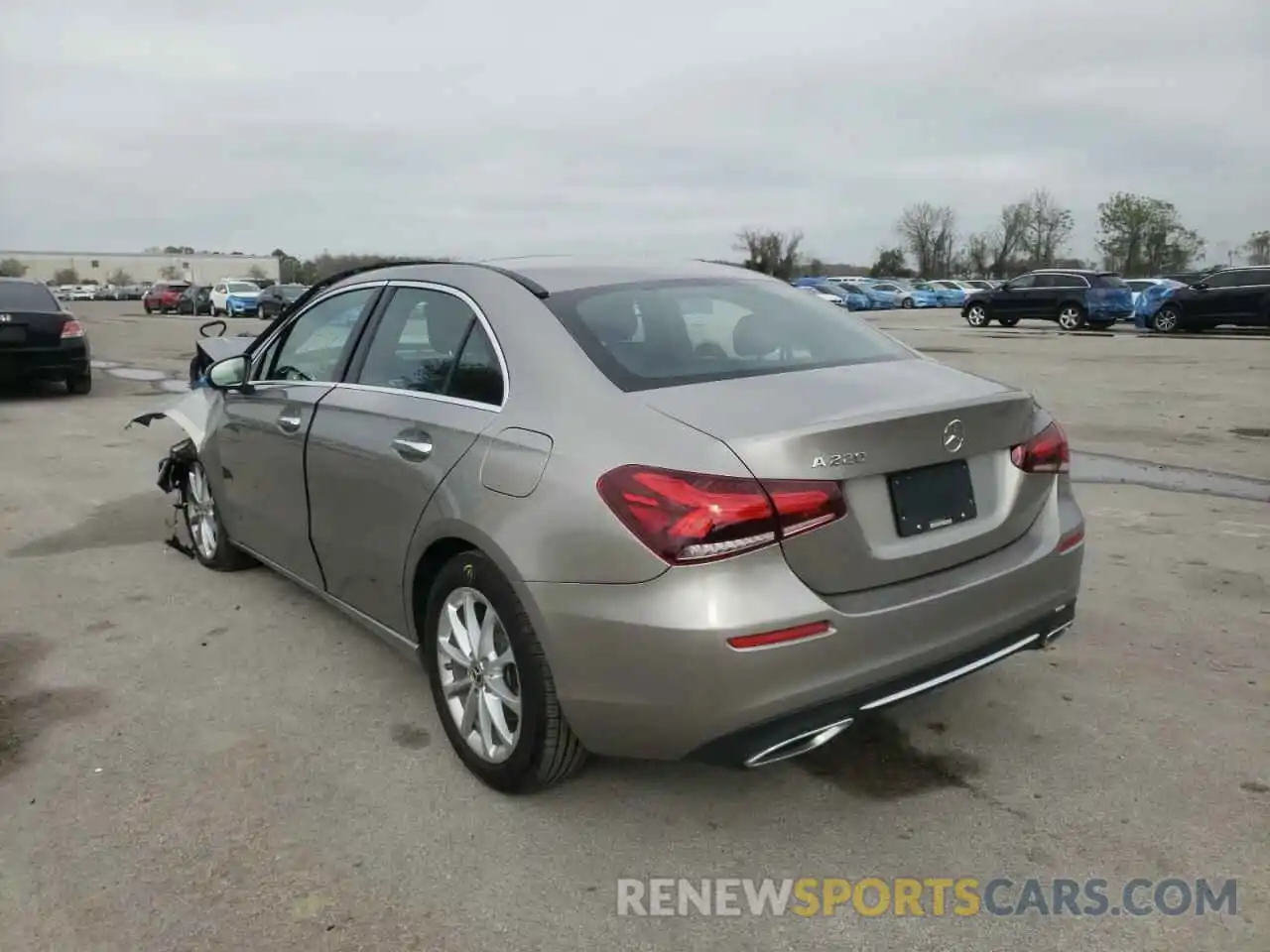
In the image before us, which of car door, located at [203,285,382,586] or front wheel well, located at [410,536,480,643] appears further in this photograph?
car door, located at [203,285,382,586]

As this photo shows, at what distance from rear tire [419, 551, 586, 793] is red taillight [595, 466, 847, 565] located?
0.53 meters

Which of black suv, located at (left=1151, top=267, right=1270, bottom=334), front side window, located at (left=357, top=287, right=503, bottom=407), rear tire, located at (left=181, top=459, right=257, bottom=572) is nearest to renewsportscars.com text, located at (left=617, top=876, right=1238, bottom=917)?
front side window, located at (left=357, top=287, right=503, bottom=407)

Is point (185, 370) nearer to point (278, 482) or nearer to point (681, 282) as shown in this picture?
point (278, 482)

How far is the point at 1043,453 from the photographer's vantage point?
3234 millimetres

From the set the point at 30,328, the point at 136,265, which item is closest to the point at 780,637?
the point at 30,328

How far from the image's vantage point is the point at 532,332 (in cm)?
316

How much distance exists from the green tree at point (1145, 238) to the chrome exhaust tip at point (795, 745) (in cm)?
7903

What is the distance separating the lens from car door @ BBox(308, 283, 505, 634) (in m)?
3.24

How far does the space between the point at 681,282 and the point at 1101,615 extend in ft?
8.21

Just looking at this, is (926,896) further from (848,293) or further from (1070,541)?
(848,293)

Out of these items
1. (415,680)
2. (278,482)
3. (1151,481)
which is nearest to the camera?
(415,680)

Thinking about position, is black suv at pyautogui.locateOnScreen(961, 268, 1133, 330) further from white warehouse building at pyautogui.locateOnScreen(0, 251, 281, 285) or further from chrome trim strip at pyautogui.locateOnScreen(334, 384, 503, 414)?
white warehouse building at pyautogui.locateOnScreen(0, 251, 281, 285)

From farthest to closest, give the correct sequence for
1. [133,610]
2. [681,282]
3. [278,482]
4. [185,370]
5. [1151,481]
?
1. [185,370]
2. [1151,481]
3. [133,610]
4. [278,482]
5. [681,282]

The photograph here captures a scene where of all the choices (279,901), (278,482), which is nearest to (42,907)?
(279,901)
